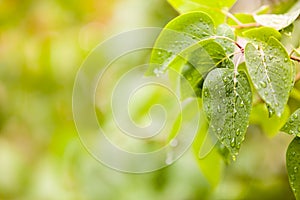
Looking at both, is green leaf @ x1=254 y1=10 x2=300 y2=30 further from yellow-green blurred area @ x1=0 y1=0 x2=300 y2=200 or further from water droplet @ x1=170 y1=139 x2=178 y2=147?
yellow-green blurred area @ x1=0 y1=0 x2=300 y2=200

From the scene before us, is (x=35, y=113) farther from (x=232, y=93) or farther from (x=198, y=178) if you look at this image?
(x=232, y=93)

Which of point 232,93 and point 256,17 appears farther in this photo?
point 256,17

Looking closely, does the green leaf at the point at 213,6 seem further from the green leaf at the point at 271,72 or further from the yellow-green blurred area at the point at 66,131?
the yellow-green blurred area at the point at 66,131

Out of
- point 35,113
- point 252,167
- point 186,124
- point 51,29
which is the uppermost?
point 51,29

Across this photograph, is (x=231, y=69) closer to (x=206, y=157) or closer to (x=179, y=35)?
(x=179, y=35)

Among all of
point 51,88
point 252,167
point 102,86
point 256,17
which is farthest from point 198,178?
point 256,17

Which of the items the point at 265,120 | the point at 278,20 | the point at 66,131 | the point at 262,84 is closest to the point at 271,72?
the point at 262,84

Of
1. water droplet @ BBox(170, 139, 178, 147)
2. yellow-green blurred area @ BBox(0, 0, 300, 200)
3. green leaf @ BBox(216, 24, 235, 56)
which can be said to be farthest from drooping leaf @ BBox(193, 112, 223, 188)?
yellow-green blurred area @ BBox(0, 0, 300, 200)
